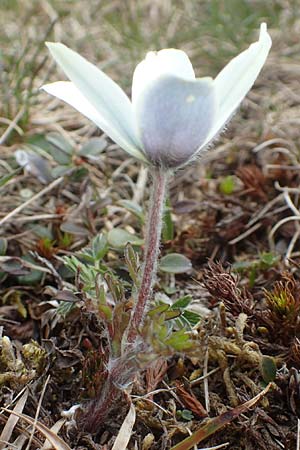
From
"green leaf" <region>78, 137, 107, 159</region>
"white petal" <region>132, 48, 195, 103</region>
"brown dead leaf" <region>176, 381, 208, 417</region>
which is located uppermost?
"white petal" <region>132, 48, 195, 103</region>

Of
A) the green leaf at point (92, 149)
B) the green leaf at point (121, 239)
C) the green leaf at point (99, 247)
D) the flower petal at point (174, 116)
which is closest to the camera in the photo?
the flower petal at point (174, 116)

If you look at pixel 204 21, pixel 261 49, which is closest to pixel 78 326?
pixel 261 49

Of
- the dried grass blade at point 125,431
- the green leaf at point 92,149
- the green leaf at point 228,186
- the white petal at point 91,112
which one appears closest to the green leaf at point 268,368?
the dried grass blade at point 125,431

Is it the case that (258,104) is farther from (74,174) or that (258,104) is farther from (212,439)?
(212,439)

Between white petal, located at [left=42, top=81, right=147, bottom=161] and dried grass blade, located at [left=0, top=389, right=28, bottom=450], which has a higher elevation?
white petal, located at [left=42, top=81, right=147, bottom=161]

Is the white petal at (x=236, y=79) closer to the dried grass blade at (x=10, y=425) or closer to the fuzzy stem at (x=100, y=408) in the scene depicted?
the fuzzy stem at (x=100, y=408)

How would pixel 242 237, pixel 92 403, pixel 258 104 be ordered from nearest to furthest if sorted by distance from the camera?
1. pixel 92 403
2. pixel 242 237
3. pixel 258 104

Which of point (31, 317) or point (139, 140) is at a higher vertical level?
point (139, 140)

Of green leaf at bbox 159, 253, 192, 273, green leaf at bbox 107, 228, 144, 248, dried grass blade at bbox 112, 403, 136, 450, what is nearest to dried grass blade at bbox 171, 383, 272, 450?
dried grass blade at bbox 112, 403, 136, 450

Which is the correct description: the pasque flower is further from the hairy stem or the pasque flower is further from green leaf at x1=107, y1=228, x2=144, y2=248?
green leaf at x1=107, y1=228, x2=144, y2=248
